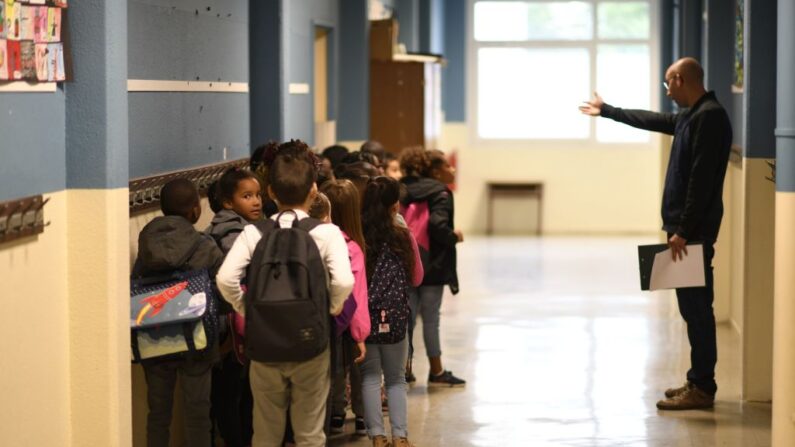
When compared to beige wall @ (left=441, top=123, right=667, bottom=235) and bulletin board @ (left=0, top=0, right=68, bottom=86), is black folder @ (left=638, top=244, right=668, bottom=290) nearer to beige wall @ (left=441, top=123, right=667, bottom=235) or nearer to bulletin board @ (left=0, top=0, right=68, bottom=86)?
bulletin board @ (left=0, top=0, right=68, bottom=86)

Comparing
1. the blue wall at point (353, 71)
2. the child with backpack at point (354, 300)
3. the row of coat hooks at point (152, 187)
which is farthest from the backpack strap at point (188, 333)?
the blue wall at point (353, 71)

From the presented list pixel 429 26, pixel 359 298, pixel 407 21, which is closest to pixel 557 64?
pixel 429 26

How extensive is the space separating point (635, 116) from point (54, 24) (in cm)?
359

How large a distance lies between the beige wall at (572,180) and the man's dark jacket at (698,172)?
10119mm

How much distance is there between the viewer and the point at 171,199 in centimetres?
484

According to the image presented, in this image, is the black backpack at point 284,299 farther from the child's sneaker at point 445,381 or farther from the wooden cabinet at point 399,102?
the wooden cabinet at point 399,102

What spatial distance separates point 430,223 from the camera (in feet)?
22.0

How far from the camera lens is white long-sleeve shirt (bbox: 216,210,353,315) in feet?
14.4

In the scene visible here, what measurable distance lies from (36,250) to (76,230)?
0.26 m

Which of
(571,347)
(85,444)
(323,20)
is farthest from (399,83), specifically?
(85,444)

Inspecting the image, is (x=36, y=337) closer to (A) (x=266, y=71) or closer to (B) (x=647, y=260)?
(B) (x=647, y=260)

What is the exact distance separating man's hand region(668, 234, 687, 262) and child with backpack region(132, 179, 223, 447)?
8.16 feet

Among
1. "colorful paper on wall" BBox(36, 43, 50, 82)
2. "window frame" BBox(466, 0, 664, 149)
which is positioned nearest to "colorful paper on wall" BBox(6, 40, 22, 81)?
"colorful paper on wall" BBox(36, 43, 50, 82)

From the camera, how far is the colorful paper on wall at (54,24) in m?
4.01
